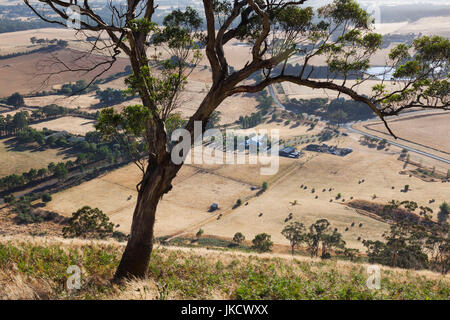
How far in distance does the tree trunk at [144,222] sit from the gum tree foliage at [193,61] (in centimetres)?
3

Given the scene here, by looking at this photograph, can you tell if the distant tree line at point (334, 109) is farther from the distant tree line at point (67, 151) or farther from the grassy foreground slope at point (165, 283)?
the grassy foreground slope at point (165, 283)

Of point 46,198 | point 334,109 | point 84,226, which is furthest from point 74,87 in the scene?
point 84,226

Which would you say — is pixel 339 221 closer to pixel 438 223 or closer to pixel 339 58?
pixel 438 223

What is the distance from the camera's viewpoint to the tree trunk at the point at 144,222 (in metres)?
9.61

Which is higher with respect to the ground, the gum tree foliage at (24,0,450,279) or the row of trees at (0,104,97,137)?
the gum tree foliage at (24,0,450,279)

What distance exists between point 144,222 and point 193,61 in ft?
15.6

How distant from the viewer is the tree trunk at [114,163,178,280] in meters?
9.61

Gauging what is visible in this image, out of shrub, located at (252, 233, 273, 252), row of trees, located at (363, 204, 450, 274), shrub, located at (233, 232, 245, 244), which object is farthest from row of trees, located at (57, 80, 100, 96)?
row of trees, located at (363, 204, 450, 274)

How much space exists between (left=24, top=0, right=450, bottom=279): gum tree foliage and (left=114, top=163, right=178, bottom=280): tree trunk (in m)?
0.03

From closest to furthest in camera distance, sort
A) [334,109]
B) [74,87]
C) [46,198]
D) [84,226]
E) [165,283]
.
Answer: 1. [165,283]
2. [84,226]
3. [46,198]
4. [334,109]
5. [74,87]

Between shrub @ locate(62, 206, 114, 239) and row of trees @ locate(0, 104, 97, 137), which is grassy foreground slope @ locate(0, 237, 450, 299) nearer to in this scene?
Result: shrub @ locate(62, 206, 114, 239)

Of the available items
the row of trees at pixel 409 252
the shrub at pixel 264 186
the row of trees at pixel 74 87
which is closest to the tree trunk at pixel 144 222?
the row of trees at pixel 409 252

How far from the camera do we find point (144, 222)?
9.81 m

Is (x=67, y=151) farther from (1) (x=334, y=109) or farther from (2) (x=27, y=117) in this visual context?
(1) (x=334, y=109)
